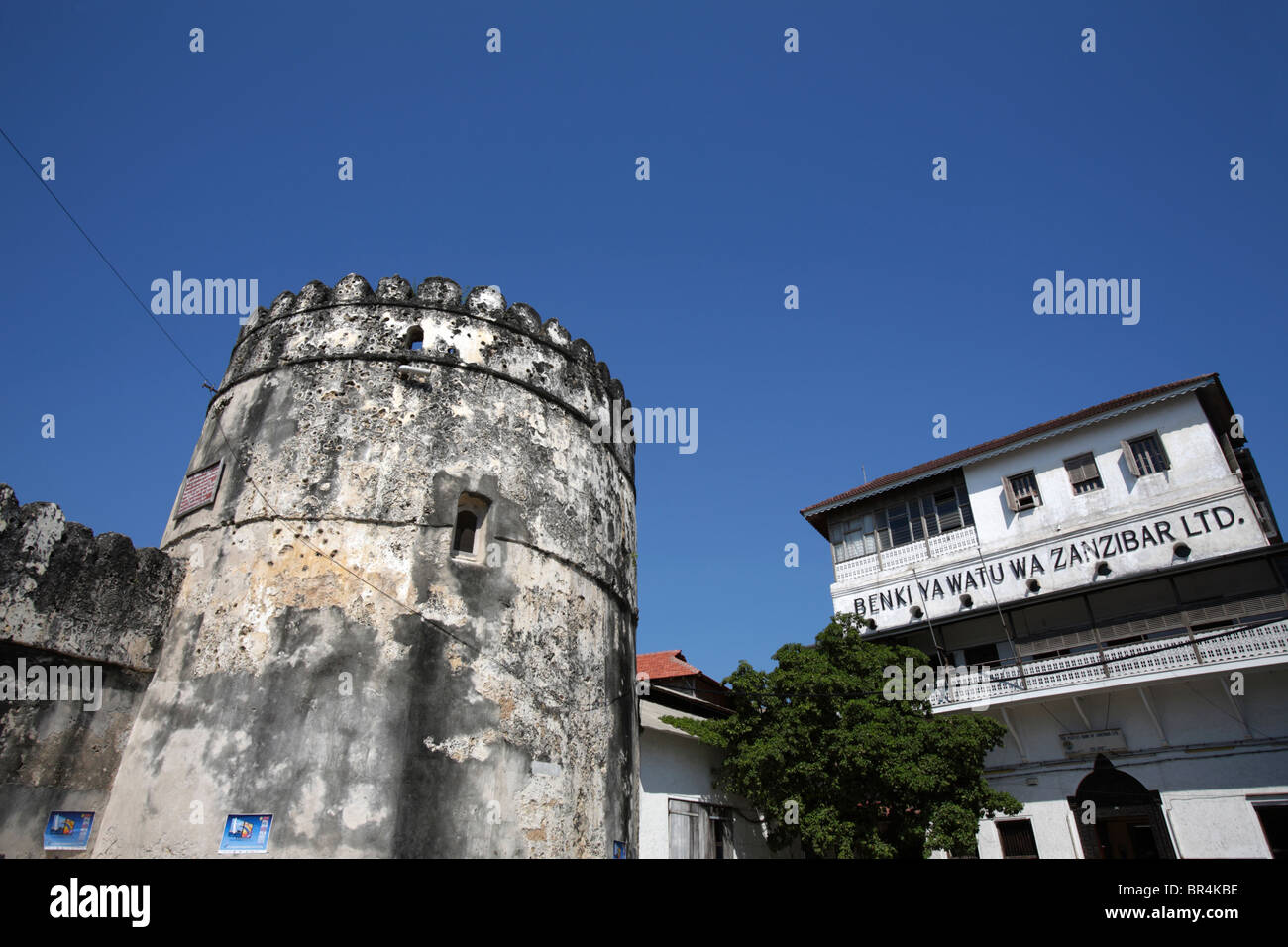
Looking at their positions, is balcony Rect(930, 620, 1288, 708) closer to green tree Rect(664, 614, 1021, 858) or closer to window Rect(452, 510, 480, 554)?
green tree Rect(664, 614, 1021, 858)

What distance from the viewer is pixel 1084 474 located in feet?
64.9

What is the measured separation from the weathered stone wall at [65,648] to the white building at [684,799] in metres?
6.77

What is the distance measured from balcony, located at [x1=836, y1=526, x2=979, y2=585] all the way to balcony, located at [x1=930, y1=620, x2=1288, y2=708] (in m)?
3.47

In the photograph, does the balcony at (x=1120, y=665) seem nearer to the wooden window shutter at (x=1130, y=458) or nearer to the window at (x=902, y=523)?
the wooden window shutter at (x=1130, y=458)

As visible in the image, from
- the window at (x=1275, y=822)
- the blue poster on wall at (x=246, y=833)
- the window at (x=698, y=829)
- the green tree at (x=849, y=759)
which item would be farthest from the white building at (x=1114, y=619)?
the blue poster on wall at (x=246, y=833)

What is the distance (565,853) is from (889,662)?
10.8 m

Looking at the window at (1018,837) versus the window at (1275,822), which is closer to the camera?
the window at (1275,822)

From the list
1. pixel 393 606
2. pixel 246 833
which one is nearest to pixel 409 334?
pixel 393 606

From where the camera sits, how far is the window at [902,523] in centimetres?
2170

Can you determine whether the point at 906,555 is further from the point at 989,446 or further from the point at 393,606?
the point at 393,606

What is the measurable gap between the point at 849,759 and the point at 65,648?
12333 mm
